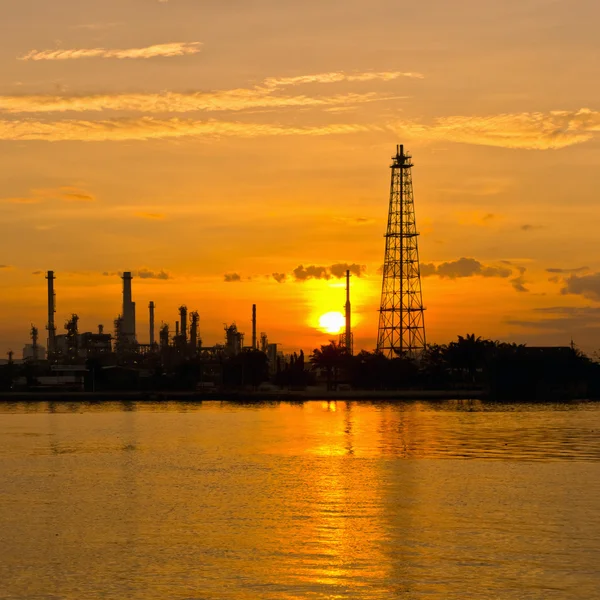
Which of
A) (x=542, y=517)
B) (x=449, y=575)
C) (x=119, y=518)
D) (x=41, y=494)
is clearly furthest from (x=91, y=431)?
(x=449, y=575)

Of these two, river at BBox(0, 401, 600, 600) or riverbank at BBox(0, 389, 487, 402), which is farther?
riverbank at BBox(0, 389, 487, 402)

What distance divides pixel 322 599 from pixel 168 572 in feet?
Result: 21.4

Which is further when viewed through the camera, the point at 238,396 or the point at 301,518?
the point at 238,396

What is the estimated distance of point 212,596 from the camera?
30234 millimetres

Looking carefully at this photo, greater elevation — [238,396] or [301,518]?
[238,396]

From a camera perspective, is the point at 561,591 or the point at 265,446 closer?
the point at 561,591

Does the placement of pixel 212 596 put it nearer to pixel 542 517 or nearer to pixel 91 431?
pixel 542 517

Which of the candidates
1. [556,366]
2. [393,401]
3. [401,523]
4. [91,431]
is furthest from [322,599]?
[556,366]

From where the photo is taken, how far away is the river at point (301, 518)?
32.0 metres

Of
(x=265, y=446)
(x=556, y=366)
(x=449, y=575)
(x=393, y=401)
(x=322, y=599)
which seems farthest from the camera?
(x=556, y=366)

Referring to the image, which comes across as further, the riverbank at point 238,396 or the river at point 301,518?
the riverbank at point 238,396

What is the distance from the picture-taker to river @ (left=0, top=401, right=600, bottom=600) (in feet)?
105

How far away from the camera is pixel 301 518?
43.7 meters

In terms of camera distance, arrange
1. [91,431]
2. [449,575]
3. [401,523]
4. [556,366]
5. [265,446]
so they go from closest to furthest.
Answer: [449,575] → [401,523] → [265,446] → [91,431] → [556,366]
